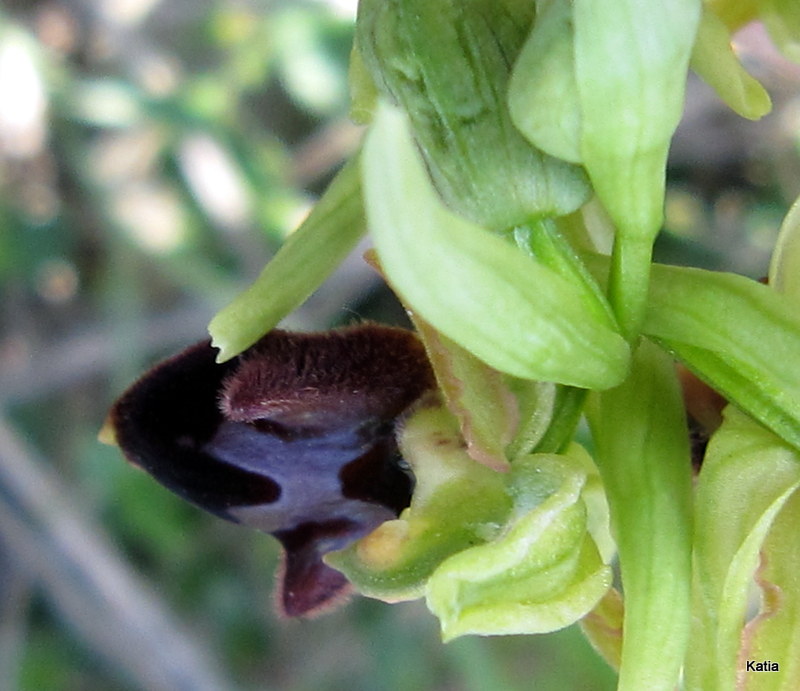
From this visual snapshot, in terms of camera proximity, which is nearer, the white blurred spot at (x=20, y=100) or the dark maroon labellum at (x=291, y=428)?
the dark maroon labellum at (x=291, y=428)

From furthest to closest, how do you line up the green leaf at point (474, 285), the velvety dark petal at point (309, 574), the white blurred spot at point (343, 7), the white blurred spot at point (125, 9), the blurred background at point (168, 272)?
the white blurred spot at point (125, 9) < the blurred background at point (168, 272) < the white blurred spot at point (343, 7) < the velvety dark petal at point (309, 574) < the green leaf at point (474, 285)

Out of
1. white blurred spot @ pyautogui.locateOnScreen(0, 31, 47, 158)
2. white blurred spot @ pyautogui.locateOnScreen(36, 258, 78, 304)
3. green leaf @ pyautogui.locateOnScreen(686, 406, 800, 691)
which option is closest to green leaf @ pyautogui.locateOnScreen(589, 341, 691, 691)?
green leaf @ pyautogui.locateOnScreen(686, 406, 800, 691)

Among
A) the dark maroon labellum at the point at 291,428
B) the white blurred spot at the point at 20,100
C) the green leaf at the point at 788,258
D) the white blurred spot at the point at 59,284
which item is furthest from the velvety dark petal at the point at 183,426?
the white blurred spot at the point at 59,284

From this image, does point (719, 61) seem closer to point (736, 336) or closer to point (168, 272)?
point (736, 336)

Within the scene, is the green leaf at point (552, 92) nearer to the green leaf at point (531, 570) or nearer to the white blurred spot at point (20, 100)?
the green leaf at point (531, 570)

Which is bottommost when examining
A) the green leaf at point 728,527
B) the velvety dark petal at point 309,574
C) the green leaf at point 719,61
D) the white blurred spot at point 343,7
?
the green leaf at point 728,527

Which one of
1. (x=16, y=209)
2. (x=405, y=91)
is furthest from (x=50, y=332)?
(x=405, y=91)

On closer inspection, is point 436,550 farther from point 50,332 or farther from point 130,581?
point 50,332
